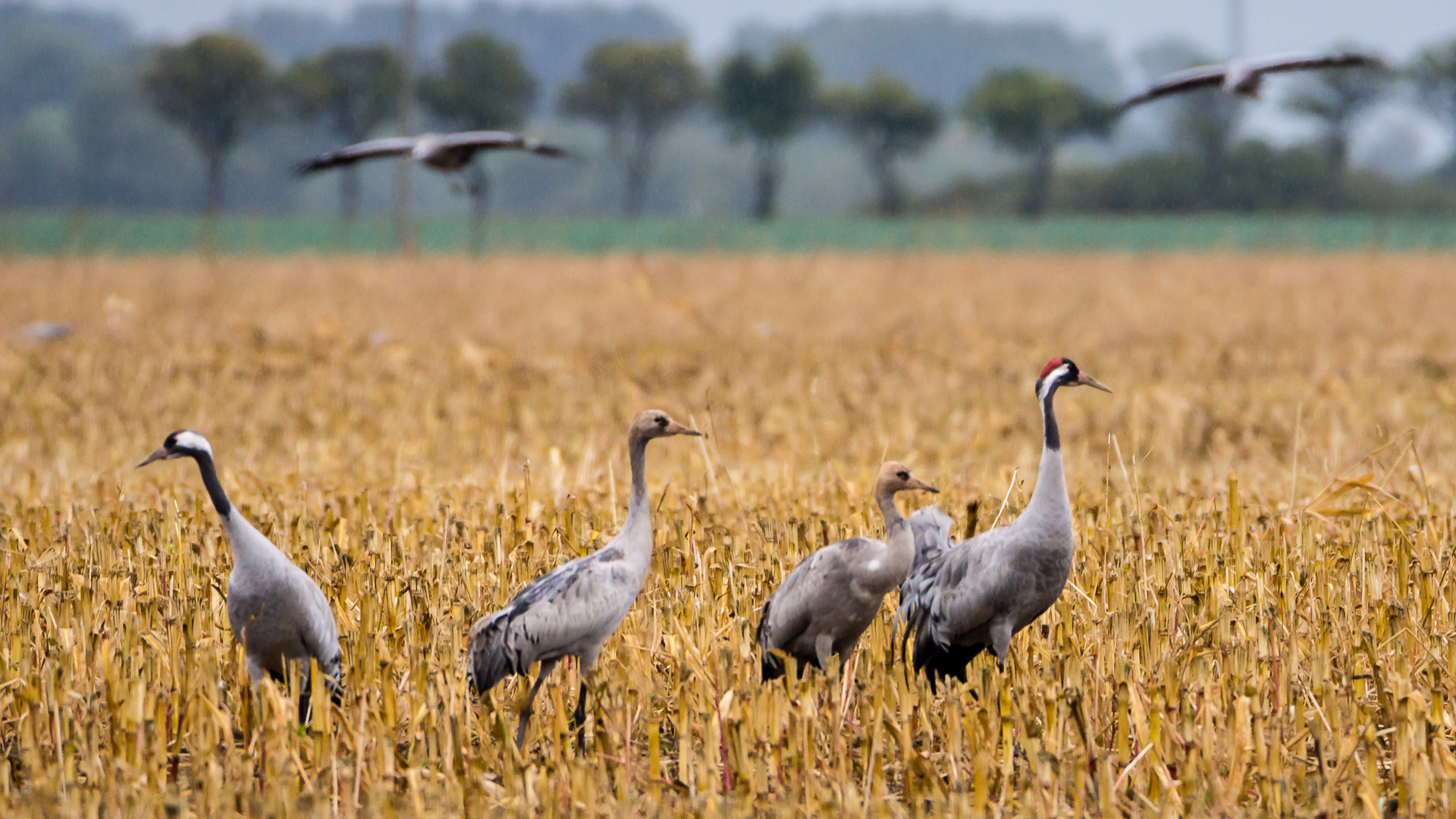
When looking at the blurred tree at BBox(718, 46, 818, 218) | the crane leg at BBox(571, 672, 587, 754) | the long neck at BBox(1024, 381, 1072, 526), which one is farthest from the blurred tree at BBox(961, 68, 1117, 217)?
the crane leg at BBox(571, 672, 587, 754)

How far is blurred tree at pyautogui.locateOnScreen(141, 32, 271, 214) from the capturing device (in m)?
72.5

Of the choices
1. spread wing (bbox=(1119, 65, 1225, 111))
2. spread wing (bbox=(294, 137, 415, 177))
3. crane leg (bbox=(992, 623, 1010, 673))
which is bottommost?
crane leg (bbox=(992, 623, 1010, 673))

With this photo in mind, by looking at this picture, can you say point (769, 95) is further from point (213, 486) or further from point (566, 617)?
point (566, 617)

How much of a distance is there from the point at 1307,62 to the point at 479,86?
73.0 metres

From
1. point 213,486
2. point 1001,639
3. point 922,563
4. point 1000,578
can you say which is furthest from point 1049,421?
point 213,486

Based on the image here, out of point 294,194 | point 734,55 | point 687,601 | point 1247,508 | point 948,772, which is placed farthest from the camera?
point 294,194

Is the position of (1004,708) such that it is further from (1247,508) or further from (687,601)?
(1247,508)

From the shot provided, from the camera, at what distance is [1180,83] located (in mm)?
5266

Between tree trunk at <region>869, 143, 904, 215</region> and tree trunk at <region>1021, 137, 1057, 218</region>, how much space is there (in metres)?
6.73

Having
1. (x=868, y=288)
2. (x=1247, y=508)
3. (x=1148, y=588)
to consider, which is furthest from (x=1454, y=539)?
(x=868, y=288)

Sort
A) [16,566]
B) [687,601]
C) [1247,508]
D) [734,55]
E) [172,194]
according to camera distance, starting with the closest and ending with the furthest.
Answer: [687,601] → [16,566] → [1247,508] → [734,55] → [172,194]

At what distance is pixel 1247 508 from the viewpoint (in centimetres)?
677

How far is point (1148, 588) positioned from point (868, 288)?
1518cm

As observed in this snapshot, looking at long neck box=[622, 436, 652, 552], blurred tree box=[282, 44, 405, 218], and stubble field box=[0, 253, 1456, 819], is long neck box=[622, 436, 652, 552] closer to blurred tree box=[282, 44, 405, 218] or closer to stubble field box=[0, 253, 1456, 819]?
stubble field box=[0, 253, 1456, 819]
